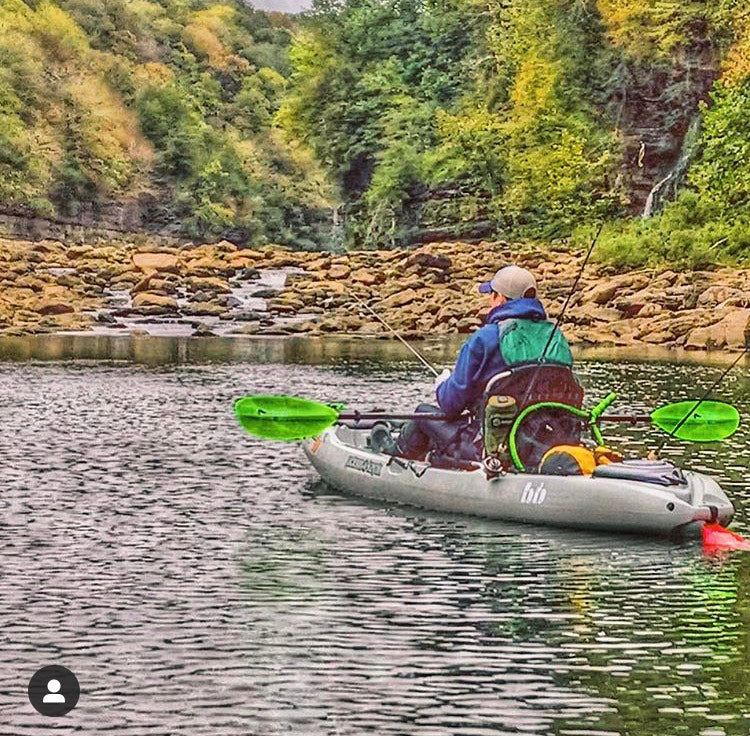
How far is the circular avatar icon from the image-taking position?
7281 millimetres

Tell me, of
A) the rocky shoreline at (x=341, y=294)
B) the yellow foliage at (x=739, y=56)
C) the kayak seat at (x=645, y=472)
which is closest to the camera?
the kayak seat at (x=645, y=472)

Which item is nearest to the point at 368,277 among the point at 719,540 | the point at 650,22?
the point at 650,22

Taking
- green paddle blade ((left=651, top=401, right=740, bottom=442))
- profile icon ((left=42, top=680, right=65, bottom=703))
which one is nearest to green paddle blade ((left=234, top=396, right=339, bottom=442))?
green paddle blade ((left=651, top=401, right=740, bottom=442))

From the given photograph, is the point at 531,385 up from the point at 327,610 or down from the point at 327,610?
up

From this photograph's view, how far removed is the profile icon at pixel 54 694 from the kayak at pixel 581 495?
15.1 ft

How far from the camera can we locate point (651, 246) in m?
40.8

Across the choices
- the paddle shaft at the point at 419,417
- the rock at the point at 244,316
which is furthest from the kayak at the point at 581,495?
the rock at the point at 244,316

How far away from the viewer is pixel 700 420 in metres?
13.7

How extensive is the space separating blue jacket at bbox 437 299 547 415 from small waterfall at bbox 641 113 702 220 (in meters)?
34.9

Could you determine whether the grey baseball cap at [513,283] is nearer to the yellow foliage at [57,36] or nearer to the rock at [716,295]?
the rock at [716,295]

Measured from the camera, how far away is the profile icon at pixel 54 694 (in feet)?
24.2

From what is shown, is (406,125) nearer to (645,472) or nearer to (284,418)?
(284,418)

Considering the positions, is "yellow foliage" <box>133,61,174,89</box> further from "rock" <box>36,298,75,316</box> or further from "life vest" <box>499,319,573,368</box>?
"life vest" <box>499,319,573,368</box>

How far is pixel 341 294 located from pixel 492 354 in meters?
29.8
